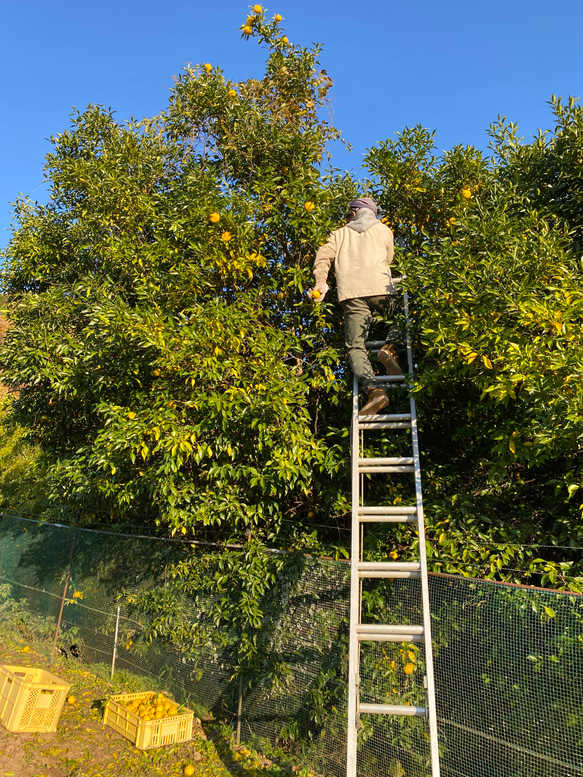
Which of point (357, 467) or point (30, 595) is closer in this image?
point (357, 467)

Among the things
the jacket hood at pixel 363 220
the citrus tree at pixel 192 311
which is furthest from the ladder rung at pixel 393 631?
the jacket hood at pixel 363 220

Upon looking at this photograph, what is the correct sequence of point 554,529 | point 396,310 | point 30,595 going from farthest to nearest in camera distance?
point 30,595 → point 396,310 → point 554,529

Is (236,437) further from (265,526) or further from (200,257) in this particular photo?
(200,257)

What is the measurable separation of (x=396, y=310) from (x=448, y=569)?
215 cm

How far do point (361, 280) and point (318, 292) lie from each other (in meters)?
0.37

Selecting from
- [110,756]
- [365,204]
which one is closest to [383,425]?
[365,204]

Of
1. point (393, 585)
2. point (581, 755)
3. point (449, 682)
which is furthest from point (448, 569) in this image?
point (581, 755)

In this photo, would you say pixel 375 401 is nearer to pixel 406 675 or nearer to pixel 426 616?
pixel 426 616

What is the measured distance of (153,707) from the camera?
4.84 metres

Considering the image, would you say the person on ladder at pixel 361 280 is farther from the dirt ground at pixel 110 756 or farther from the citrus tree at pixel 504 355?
the dirt ground at pixel 110 756

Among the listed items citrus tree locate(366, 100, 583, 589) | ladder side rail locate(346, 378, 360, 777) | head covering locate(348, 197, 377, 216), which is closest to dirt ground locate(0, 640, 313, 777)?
ladder side rail locate(346, 378, 360, 777)

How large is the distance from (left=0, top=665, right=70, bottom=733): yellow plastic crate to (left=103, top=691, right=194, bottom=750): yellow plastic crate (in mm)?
506

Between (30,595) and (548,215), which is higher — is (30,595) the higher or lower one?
the lower one

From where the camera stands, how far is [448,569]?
3783 mm
